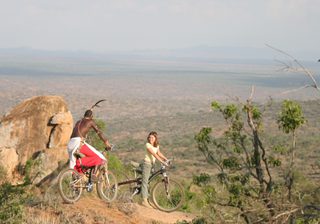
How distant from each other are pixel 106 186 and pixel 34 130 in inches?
236

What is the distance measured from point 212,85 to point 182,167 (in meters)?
147

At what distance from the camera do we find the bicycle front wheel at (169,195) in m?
11.0

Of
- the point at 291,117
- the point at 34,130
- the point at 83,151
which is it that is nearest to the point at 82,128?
the point at 83,151

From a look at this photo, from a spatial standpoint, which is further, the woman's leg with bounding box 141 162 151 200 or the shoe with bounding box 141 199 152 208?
the shoe with bounding box 141 199 152 208

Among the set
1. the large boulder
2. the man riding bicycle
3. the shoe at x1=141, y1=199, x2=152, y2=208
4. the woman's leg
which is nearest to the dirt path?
the shoe at x1=141, y1=199, x2=152, y2=208

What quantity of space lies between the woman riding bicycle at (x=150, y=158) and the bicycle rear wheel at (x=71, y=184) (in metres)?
1.37

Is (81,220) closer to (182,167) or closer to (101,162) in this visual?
(101,162)

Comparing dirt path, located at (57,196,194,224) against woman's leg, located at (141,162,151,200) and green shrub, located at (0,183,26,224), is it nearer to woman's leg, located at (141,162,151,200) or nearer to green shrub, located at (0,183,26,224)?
woman's leg, located at (141,162,151,200)

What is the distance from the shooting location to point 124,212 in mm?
10258

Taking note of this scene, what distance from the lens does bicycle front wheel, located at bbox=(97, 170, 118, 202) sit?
1049 cm

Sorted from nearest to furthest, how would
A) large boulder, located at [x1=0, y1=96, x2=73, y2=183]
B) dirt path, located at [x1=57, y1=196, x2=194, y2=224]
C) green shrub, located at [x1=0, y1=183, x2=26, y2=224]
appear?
green shrub, located at [x1=0, y1=183, x2=26, y2=224], dirt path, located at [x1=57, y1=196, x2=194, y2=224], large boulder, located at [x1=0, y1=96, x2=73, y2=183]

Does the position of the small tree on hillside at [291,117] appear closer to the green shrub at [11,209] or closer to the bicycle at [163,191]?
the bicycle at [163,191]

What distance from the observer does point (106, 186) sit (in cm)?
1068

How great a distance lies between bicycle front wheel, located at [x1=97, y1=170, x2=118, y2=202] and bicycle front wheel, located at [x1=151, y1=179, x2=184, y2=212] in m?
0.87
